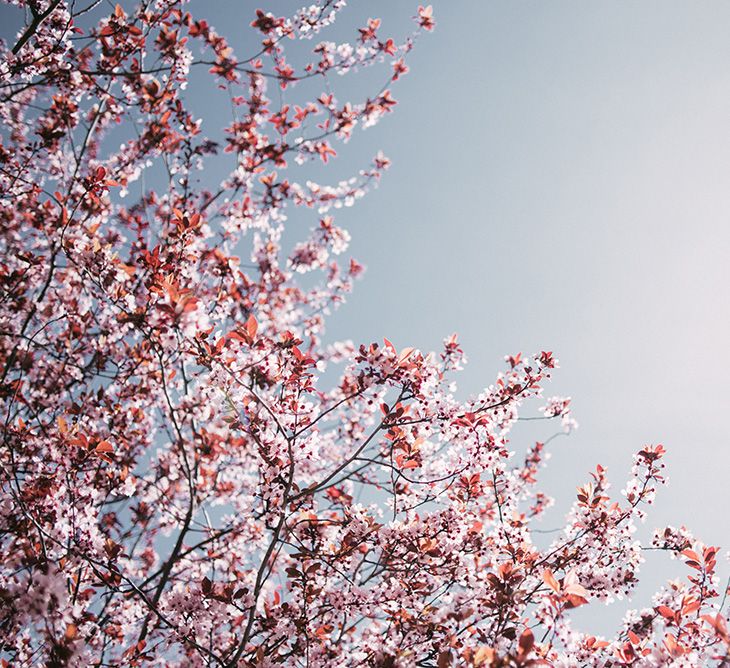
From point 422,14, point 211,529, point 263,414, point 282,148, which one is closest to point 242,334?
point 263,414

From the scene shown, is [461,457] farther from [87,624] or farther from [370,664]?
[87,624]

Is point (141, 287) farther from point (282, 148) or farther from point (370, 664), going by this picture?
point (370, 664)

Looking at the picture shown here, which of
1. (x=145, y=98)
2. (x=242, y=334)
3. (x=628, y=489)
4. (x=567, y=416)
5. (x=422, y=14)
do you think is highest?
(x=422, y=14)

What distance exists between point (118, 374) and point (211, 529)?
6.17ft

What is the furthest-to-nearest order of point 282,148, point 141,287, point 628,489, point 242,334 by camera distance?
1. point 282,148
2. point 141,287
3. point 628,489
4. point 242,334

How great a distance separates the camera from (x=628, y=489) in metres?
3.34

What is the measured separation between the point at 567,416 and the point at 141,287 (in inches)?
167

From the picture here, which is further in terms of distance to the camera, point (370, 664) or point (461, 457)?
point (461, 457)

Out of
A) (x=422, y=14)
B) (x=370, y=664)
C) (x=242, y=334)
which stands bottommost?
(x=370, y=664)

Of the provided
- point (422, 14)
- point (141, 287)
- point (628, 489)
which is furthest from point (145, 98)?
point (628, 489)

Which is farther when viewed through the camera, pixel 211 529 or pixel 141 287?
pixel 141 287

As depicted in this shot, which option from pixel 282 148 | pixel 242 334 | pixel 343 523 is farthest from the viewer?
pixel 282 148

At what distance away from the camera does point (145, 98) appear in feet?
13.9

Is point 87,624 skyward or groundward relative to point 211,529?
groundward
